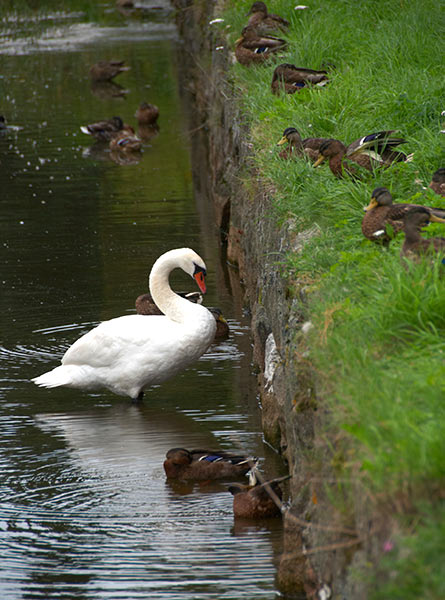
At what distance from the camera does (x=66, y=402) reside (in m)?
7.33

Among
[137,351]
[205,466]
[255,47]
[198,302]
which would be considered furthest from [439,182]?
[255,47]

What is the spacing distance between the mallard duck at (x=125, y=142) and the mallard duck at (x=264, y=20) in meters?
4.06

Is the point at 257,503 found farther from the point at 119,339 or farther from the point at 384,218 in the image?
the point at 119,339

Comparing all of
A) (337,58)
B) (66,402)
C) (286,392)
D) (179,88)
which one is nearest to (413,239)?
(286,392)

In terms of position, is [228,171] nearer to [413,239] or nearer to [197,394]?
[197,394]

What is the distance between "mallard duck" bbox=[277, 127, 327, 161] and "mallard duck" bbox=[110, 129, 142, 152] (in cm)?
814

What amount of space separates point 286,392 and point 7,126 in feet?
42.5

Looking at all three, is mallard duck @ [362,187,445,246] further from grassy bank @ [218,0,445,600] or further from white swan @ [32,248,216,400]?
white swan @ [32,248,216,400]

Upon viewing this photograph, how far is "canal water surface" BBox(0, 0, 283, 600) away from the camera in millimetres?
4816

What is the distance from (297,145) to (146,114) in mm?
9763

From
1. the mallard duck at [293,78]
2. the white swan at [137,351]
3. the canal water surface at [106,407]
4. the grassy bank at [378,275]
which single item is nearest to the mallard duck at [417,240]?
the grassy bank at [378,275]

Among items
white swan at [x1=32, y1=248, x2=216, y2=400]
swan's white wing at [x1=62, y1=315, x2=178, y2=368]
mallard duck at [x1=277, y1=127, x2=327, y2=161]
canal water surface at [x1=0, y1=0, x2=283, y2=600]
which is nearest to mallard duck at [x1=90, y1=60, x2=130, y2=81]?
canal water surface at [x1=0, y1=0, x2=283, y2=600]

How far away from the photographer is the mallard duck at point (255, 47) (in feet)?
35.8

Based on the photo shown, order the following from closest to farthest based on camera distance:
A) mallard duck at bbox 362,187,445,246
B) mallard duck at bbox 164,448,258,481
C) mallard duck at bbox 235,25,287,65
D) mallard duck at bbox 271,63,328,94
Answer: mallard duck at bbox 362,187,445,246 → mallard duck at bbox 164,448,258,481 → mallard duck at bbox 271,63,328,94 → mallard duck at bbox 235,25,287,65
